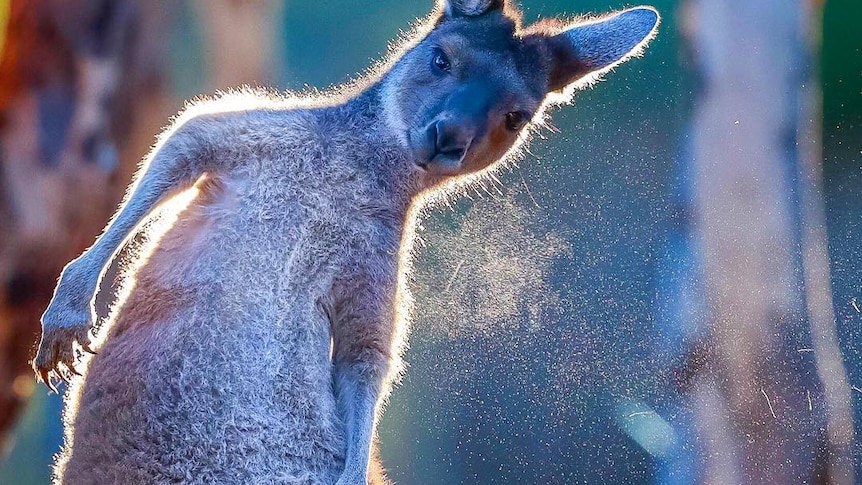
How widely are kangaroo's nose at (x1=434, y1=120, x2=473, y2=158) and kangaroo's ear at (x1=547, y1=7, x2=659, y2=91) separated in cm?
44

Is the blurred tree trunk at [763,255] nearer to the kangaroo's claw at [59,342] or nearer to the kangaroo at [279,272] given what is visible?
the kangaroo at [279,272]

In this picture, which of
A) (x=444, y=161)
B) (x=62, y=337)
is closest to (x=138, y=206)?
(x=62, y=337)

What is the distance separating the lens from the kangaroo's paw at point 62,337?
6.19 ft

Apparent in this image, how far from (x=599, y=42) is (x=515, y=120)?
0.30 metres

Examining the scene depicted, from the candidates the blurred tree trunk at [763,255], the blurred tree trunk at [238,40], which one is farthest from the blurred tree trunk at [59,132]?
the blurred tree trunk at [763,255]

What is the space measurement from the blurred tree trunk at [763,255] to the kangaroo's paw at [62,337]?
215 cm

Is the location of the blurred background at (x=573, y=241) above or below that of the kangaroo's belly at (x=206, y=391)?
below

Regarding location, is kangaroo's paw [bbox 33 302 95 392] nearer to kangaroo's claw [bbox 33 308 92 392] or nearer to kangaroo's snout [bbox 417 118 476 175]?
kangaroo's claw [bbox 33 308 92 392]

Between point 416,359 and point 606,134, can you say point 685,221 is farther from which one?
point 416,359

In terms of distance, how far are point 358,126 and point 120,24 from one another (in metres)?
1.55

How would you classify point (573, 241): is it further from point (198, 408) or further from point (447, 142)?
point (198, 408)

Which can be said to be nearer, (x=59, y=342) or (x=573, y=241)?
(x=59, y=342)

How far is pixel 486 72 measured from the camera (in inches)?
85.1

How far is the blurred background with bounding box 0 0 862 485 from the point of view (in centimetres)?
313
